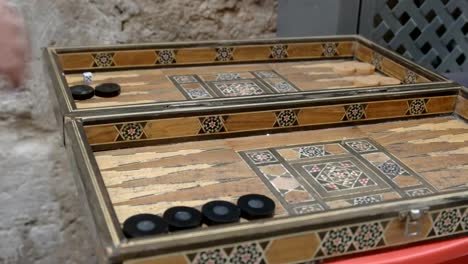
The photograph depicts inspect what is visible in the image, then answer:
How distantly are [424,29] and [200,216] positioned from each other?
1.21 meters

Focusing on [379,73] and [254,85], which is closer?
[254,85]

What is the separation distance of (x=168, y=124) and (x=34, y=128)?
69 cm

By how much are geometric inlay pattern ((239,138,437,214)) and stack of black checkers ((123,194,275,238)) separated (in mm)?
59

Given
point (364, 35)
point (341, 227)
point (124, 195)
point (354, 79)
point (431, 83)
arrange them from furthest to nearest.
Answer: point (364, 35), point (354, 79), point (431, 83), point (124, 195), point (341, 227)

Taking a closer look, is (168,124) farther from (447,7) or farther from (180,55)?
(447,7)

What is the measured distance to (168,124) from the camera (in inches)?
46.9

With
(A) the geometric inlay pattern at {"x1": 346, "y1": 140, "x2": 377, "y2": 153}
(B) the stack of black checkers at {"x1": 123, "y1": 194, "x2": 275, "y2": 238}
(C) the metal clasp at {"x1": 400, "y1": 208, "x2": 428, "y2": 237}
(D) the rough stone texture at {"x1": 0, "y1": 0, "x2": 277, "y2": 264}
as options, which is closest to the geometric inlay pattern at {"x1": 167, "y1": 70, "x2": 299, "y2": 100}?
(A) the geometric inlay pattern at {"x1": 346, "y1": 140, "x2": 377, "y2": 153}

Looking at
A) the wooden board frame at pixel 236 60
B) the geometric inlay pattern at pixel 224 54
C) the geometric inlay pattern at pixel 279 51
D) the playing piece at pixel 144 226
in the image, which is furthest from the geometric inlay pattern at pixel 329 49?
the playing piece at pixel 144 226

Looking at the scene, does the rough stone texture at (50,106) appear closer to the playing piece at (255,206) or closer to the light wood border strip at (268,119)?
the light wood border strip at (268,119)

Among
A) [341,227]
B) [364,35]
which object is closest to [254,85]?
[364,35]

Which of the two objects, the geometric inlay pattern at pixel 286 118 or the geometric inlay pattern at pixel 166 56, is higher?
the geometric inlay pattern at pixel 166 56

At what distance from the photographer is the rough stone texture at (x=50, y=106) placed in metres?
1.69

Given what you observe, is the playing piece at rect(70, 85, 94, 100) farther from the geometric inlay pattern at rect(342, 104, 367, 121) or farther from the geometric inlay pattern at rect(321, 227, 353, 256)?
the geometric inlay pattern at rect(321, 227, 353, 256)

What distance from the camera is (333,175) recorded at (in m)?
1.11
